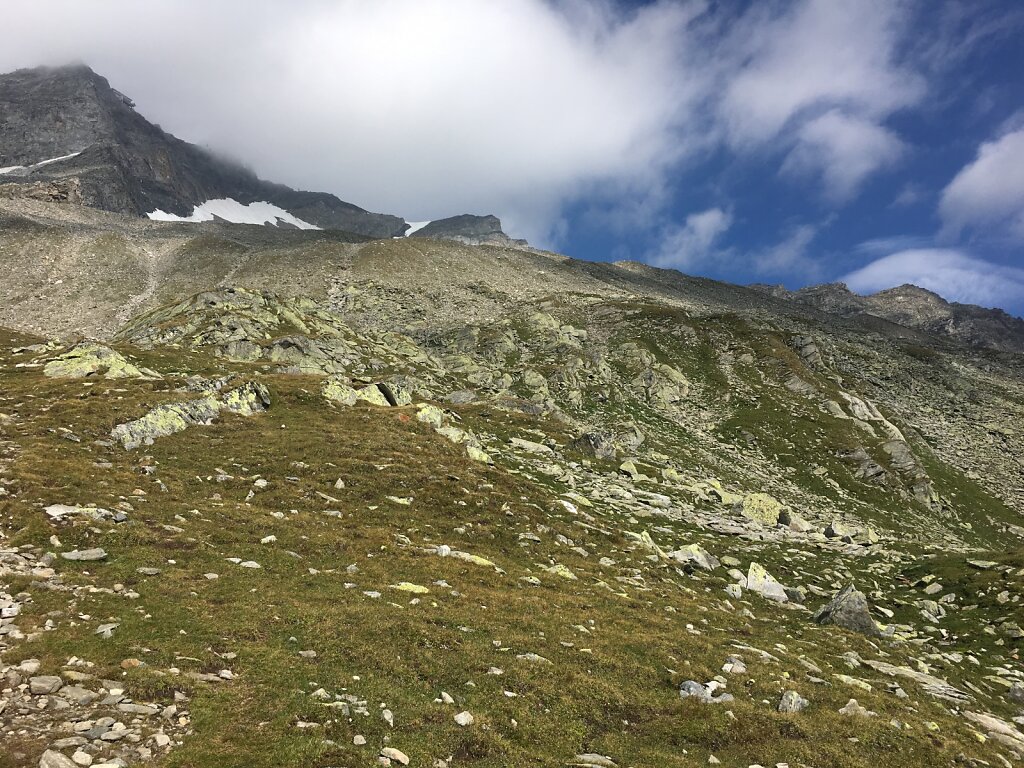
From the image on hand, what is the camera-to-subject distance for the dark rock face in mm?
24922

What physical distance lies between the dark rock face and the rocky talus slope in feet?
0.37

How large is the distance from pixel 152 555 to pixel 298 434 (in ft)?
64.1

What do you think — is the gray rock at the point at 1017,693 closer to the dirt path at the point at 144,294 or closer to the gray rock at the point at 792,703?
the gray rock at the point at 792,703

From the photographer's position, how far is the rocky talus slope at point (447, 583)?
1203 cm

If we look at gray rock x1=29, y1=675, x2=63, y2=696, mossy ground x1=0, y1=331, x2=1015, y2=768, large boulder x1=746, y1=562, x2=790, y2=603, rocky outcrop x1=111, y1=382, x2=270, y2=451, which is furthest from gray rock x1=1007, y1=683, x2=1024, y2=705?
rocky outcrop x1=111, y1=382, x2=270, y2=451

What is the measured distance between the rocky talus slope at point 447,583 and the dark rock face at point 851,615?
0.37 feet

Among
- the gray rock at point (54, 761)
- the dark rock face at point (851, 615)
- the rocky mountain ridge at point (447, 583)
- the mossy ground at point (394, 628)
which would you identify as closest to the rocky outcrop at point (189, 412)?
the rocky mountain ridge at point (447, 583)

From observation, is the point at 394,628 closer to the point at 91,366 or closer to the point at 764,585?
the point at 764,585

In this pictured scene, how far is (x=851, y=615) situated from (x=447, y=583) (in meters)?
19.5

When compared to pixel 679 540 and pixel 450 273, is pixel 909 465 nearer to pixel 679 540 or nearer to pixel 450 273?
pixel 679 540

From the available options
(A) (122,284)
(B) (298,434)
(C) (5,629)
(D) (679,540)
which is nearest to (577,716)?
(C) (5,629)

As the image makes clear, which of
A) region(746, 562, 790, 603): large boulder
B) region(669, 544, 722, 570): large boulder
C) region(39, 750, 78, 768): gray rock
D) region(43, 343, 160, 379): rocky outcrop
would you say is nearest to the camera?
region(39, 750, 78, 768): gray rock

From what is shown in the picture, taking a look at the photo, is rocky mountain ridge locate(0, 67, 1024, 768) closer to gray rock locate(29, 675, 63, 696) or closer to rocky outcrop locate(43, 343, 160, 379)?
gray rock locate(29, 675, 63, 696)

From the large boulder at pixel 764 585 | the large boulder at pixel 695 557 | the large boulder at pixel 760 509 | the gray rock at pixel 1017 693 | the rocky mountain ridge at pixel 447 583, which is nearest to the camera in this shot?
the rocky mountain ridge at pixel 447 583
